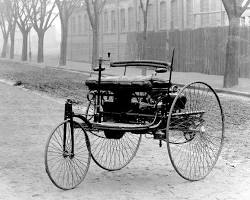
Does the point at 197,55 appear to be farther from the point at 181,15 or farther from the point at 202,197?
the point at 202,197

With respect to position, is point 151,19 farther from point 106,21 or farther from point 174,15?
point 106,21

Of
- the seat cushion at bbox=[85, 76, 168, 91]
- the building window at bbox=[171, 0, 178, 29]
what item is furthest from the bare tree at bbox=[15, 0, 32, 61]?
the seat cushion at bbox=[85, 76, 168, 91]

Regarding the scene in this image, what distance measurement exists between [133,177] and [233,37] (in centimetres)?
1433

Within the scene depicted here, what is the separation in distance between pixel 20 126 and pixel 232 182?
5120 mm

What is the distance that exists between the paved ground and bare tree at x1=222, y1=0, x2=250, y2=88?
10924 millimetres

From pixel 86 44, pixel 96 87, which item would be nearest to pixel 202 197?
pixel 96 87

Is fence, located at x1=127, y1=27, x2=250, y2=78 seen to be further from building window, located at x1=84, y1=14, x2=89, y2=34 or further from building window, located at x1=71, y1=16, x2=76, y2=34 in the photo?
building window, located at x1=71, y1=16, x2=76, y2=34

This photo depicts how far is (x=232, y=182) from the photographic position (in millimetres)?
5914

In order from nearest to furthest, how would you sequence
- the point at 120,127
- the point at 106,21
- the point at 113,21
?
the point at 120,127, the point at 113,21, the point at 106,21

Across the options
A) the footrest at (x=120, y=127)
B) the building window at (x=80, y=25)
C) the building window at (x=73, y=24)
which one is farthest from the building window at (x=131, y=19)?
the footrest at (x=120, y=127)

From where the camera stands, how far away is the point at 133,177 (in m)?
6.24

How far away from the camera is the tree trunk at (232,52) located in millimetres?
19609

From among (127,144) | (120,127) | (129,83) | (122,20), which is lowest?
(127,144)

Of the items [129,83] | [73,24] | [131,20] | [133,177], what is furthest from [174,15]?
[129,83]
